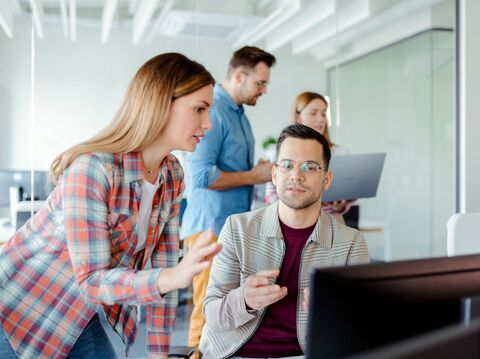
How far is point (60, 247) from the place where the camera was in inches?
53.7

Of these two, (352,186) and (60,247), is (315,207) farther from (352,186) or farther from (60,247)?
(352,186)

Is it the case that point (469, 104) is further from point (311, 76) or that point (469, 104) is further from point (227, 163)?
point (227, 163)

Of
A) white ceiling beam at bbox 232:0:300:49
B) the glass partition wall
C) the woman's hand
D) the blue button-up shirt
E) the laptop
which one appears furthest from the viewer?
the glass partition wall

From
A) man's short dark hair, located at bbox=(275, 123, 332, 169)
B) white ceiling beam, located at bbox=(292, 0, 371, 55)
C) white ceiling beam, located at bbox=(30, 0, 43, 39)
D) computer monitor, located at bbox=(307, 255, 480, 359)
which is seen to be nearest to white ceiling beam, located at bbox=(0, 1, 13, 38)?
white ceiling beam, located at bbox=(30, 0, 43, 39)

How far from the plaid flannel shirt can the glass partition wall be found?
9.76ft

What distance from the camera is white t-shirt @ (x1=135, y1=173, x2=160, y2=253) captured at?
4.94 ft

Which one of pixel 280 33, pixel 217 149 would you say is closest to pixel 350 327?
pixel 217 149

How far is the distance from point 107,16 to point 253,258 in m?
2.13

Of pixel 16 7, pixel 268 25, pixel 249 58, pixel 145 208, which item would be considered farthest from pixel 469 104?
pixel 145 208

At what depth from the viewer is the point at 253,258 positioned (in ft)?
5.77

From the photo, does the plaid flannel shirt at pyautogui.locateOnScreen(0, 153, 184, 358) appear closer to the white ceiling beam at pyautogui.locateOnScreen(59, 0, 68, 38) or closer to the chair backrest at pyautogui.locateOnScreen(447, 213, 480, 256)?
the chair backrest at pyautogui.locateOnScreen(447, 213, 480, 256)

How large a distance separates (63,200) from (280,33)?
2.81 meters

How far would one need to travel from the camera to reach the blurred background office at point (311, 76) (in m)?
3.17

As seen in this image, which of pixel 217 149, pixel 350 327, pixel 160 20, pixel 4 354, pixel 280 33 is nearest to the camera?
pixel 350 327
